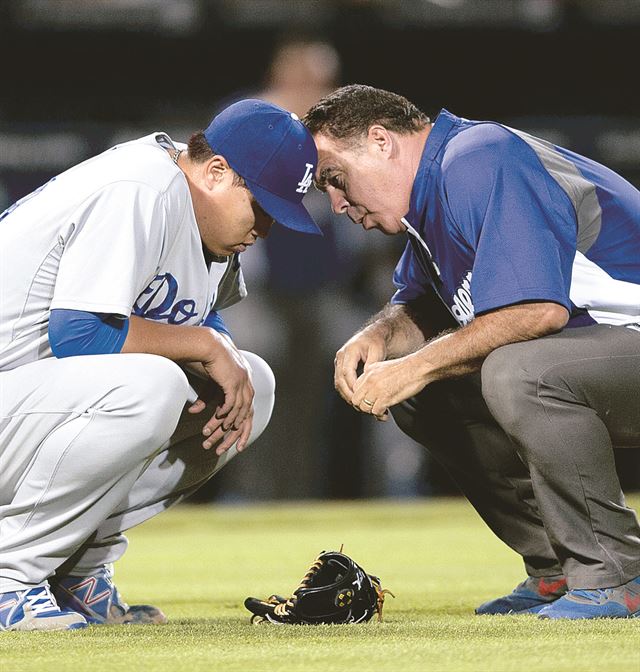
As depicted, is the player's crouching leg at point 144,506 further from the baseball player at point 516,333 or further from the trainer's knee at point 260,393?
the baseball player at point 516,333

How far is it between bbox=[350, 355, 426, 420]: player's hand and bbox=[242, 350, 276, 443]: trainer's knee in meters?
0.36

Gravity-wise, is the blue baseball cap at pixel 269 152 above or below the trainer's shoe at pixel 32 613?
above

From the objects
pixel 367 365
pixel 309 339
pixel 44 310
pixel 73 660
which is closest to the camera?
pixel 73 660

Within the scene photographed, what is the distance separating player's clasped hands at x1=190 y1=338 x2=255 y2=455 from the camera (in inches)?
113

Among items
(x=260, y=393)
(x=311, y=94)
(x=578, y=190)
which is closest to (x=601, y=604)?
(x=578, y=190)

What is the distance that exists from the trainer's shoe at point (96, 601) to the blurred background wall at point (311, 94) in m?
4.26

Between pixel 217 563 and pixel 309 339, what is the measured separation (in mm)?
2972

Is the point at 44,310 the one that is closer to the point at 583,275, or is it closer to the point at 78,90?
the point at 583,275

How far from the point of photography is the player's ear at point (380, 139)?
119 inches

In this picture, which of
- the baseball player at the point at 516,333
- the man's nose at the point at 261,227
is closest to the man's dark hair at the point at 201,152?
the man's nose at the point at 261,227

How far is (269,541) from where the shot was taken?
18.0 ft

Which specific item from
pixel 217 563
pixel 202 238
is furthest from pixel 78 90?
pixel 202 238

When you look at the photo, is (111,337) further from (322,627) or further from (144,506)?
(322,627)

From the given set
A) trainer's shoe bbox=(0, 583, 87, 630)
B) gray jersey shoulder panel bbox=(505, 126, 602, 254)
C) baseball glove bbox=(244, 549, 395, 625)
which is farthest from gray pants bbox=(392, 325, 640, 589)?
trainer's shoe bbox=(0, 583, 87, 630)
